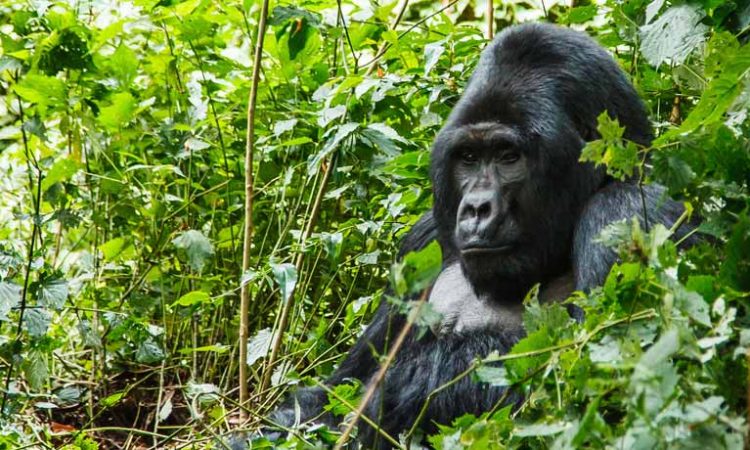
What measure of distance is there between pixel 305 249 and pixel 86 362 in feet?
4.39

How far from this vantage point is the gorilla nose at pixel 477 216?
336 cm

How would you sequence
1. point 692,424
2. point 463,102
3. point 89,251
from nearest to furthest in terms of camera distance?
point 692,424 < point 463,102 < point 89,251

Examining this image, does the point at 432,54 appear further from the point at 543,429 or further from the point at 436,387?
the point at 543,429

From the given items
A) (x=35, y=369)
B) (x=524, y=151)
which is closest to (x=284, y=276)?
(x=524, y=151)

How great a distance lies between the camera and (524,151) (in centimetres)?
349

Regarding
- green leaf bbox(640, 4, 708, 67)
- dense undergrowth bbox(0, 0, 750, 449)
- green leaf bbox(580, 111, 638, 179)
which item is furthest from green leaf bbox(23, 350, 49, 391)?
green leaf bbox(580, 111, 638, 179)

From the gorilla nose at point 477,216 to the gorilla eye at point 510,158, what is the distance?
0.49 ft

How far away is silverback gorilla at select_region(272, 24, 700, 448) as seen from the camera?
3.36m

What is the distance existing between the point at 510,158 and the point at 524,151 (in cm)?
5

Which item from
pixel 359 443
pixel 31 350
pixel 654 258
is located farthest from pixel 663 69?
pixel 31 350

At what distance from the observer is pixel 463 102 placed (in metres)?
3.67

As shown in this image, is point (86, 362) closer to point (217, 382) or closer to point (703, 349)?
point (217, 382)

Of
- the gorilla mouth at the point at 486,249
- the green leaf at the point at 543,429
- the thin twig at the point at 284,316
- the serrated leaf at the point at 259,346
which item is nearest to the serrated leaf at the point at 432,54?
the thin twig at the point at 284,316

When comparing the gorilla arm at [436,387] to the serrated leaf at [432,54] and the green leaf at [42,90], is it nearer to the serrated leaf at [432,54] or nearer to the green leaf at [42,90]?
the serrated leaf at [432,54]
